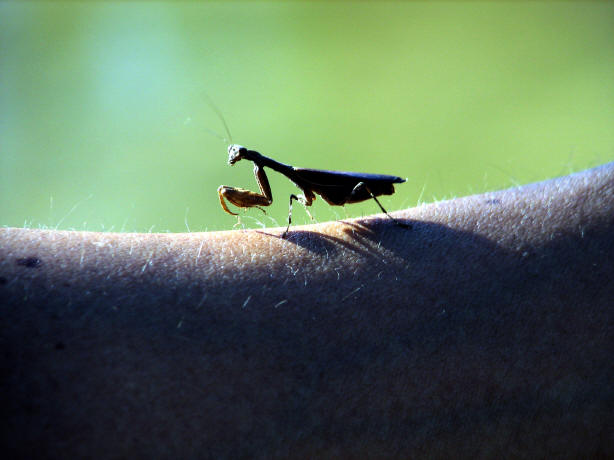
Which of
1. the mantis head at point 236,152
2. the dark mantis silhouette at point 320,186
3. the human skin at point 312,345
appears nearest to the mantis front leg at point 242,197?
the dark mantis silhouette at point 320,186

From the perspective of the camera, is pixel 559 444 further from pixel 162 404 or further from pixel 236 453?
pixel 162 404

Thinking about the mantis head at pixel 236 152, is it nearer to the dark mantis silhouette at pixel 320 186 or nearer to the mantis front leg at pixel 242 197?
the dark mantis silhouette at pixel 320 186

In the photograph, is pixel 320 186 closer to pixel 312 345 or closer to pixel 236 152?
pixel 236 152

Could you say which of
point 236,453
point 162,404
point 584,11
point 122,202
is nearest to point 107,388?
point 162,404

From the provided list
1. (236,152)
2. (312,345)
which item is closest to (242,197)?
(236,152)

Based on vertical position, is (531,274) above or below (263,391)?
above

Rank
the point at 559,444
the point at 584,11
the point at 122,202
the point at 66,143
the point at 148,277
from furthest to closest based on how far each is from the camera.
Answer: the point at 584,11 < the point at 66,143 < the point at 122,202 < the point at 148,277 < the point at 559,444

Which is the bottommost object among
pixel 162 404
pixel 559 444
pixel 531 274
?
pixel 559 444

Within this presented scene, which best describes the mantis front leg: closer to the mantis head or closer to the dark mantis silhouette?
the dark mantis silhouette

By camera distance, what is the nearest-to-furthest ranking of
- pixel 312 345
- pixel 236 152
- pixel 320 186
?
pixel 312 345 < pixel 320 186 < pixel 236 152
